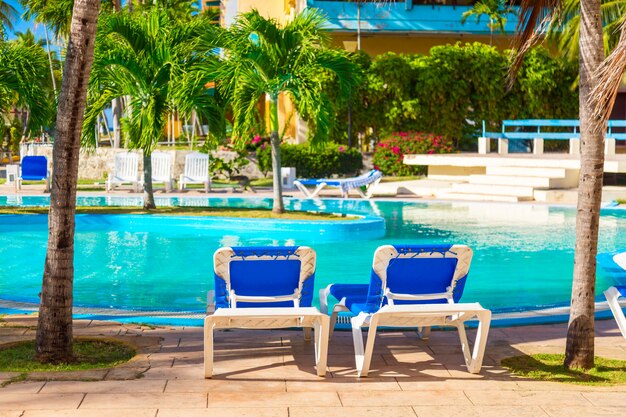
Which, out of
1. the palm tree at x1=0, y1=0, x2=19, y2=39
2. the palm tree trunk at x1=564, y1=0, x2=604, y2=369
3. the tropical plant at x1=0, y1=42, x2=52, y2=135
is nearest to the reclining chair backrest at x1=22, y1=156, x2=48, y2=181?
the tropical plant at x1=0, y1=42, x2=52, y2=135

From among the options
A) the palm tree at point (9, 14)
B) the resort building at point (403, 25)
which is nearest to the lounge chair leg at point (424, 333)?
the resort building at point (403, 25)

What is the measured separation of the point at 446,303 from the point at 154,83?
1105 centimetres

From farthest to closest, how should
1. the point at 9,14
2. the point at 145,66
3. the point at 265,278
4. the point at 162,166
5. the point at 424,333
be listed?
the point at 9,14
the point at 162,166
the point at 145,66
the point at 424,333
the point at 265,278

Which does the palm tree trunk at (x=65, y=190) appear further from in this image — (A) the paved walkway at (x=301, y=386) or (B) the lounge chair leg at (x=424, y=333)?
(B) the lounge chair leg at (x=424, y=333)

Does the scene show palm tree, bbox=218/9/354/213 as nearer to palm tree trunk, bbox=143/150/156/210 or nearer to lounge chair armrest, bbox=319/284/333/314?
palm tree trunk, bbox=143/150/156/210

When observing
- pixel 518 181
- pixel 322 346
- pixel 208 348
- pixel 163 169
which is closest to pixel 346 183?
pixel 518 181

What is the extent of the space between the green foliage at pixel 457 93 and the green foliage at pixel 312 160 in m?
2.81

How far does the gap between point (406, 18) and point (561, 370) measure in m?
28.5

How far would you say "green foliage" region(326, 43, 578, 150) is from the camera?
28484 millimetres

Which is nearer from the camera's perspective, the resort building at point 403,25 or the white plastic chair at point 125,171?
the white plastic chair at point 125,171

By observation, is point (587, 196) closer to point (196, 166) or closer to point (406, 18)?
point (196, 166)

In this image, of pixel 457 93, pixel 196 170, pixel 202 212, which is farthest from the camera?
pixel 457 93

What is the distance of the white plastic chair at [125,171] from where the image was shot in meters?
21.5

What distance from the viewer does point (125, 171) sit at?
21781 millimetres
